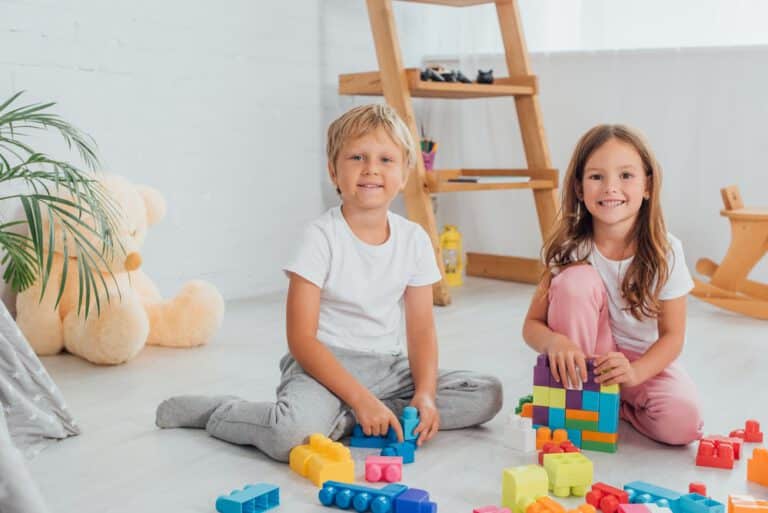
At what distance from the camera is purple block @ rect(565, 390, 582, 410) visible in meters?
1.41

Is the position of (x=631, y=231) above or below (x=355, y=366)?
above

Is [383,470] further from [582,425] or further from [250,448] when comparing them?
[582,425]

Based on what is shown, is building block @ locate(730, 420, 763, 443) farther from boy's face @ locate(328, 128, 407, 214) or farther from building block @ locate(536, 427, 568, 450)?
boy's face @ locate(328, 128, 407, 214)

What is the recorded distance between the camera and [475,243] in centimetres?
335

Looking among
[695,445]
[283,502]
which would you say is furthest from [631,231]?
[283,502]

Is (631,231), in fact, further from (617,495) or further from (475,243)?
(475,243)

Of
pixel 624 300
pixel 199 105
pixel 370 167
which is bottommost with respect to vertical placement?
pixel 624 300

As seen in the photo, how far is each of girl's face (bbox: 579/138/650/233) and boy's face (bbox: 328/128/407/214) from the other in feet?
1.06

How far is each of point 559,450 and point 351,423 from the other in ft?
A: 1.06

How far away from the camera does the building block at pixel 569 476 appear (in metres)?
1.21

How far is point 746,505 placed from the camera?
1075mm

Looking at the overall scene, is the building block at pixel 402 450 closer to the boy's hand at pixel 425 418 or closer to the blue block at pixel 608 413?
the boy's hand at pixel 425 418

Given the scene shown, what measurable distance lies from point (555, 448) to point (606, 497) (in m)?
0.17

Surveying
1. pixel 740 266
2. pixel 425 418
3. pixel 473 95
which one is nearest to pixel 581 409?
pixel 425 418
